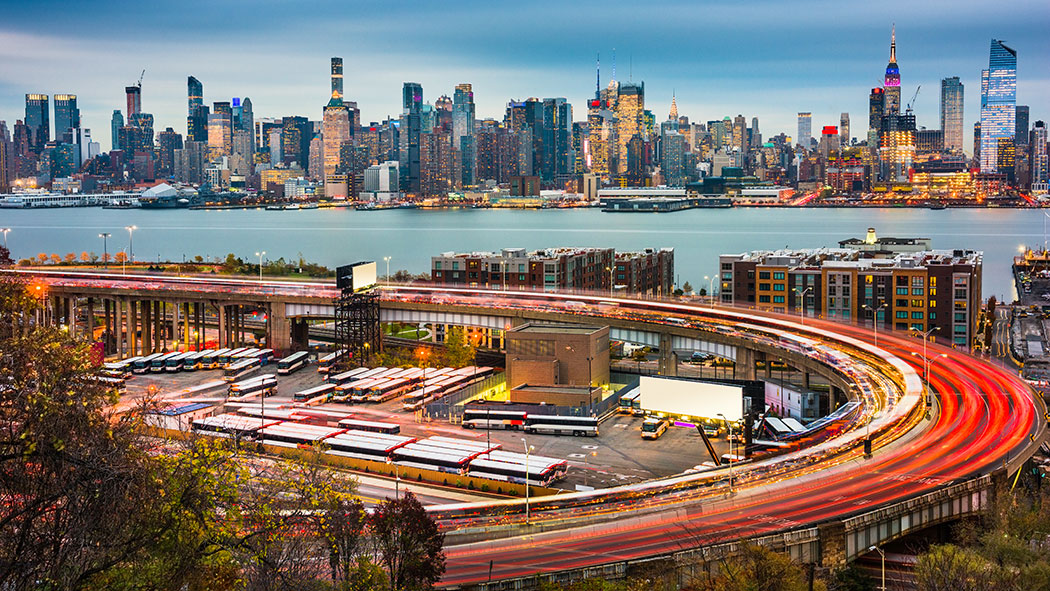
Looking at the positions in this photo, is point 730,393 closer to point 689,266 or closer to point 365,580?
point 365,580

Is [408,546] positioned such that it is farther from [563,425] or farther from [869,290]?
[869,290]

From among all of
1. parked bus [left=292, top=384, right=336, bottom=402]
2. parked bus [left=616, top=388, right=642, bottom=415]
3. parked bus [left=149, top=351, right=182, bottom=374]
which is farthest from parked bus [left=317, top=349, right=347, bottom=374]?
parked bus [left=616, top=388, right=642, bottom=415]

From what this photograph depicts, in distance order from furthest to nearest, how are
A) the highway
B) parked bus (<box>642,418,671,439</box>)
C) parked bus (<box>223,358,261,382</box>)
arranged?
parked bus (<box>223,358,261,382</box>), parked bus (<box>642,418,671,439</box>), the highway

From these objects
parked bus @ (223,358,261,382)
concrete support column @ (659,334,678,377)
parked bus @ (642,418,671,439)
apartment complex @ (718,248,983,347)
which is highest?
apartment complex @ (718,248,983,347)

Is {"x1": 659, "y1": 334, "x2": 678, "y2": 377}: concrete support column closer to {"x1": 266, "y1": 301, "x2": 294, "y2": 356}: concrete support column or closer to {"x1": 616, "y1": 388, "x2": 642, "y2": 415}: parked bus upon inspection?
{"x1": 616, "y1": 388, "x2": 642, "y2": 415}: parked bus

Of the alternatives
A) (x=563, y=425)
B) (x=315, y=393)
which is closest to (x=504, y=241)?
(x=315, y=393)

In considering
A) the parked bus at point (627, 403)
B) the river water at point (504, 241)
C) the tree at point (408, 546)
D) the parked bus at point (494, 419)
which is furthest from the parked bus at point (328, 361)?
the river water at point (504, 241)

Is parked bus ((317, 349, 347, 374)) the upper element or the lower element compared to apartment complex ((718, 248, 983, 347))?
lower
